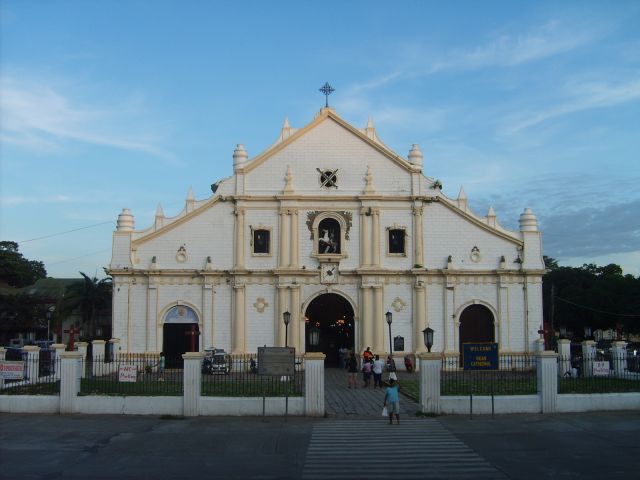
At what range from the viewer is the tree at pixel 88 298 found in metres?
63.8

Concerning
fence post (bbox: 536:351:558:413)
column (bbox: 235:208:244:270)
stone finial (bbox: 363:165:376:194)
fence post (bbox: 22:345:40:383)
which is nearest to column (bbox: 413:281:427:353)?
stone finial (bbox: 363:165:376:194)

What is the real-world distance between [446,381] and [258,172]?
57.0 feet

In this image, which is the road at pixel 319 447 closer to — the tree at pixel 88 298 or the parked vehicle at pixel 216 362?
the parked vehicle at pixel 216 362

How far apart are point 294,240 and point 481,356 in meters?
18.4

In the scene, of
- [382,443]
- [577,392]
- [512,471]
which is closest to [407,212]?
[577,392]

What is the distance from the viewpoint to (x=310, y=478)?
1453 cm

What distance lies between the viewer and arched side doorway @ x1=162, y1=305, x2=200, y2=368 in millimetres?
40031

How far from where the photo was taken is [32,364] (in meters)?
27.0

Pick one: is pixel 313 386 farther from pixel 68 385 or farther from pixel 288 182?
pixel 288 182

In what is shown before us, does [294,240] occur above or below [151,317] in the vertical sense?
above

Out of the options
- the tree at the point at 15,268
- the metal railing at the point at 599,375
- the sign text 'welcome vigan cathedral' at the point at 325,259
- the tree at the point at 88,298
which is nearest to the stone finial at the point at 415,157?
the sign text 'welcome vigan cathedral' at the point at 325,259

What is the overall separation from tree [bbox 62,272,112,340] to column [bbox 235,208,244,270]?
2647 centimetres

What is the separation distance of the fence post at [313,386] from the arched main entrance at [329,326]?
19.6 metres

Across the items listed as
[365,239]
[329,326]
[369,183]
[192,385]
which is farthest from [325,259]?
[192,385]
